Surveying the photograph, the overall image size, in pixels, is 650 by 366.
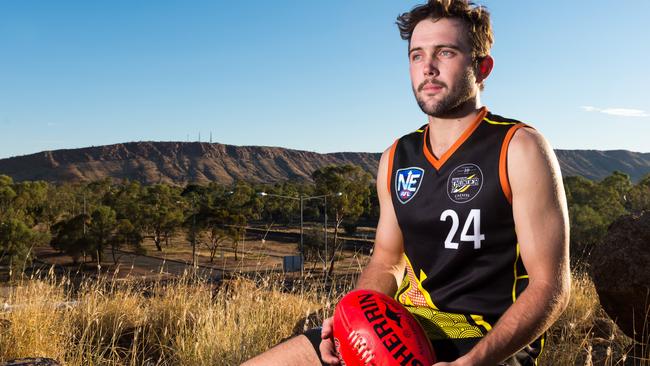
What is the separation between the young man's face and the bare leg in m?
1.14

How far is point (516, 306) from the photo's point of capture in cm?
208

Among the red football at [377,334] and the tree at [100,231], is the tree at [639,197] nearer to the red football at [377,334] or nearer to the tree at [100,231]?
the tree at [100,231]

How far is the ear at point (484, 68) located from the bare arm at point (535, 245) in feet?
1.39

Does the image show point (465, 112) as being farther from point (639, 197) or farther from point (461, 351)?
point (639, 197)

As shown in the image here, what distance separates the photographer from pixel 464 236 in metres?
2.29

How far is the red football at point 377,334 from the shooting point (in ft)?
6.79

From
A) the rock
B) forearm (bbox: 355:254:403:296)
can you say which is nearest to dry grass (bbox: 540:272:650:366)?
forearm (bbox: 355:254:403:296)

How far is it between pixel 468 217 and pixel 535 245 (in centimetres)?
28

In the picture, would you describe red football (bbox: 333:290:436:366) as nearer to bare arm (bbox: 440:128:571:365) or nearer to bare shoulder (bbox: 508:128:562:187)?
bare arm (bbox: 440:128:571:365)

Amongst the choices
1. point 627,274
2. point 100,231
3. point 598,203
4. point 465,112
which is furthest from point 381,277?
point 598,203

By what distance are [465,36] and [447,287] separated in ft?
3.51

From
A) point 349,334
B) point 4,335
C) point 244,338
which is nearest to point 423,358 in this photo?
point 349,334

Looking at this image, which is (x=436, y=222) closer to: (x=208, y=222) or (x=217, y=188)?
(x=208, y=222)

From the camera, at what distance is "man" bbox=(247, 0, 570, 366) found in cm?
212
